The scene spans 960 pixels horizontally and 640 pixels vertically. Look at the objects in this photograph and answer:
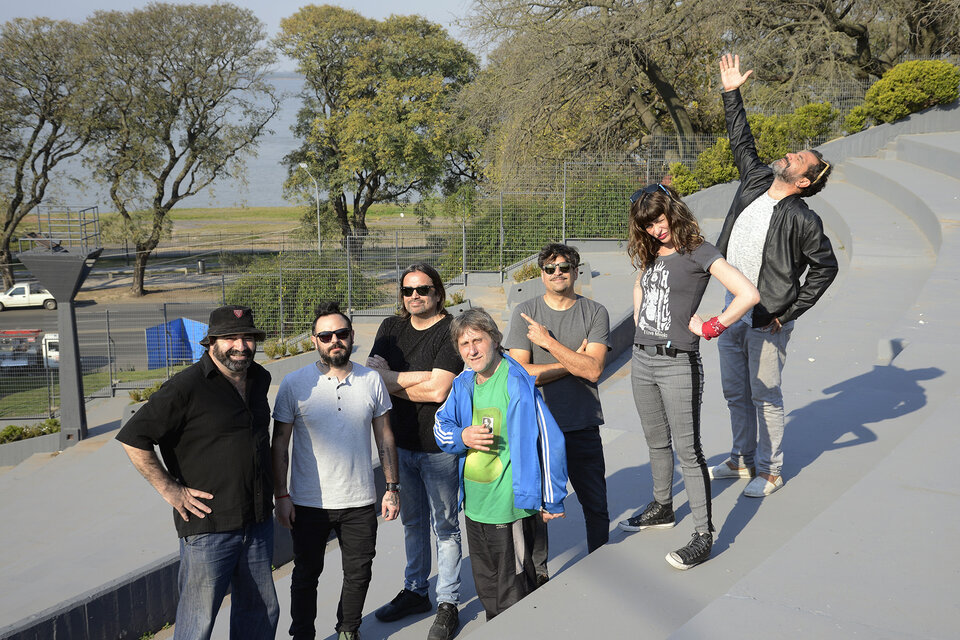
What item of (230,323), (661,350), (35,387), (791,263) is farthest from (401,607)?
(35,387)

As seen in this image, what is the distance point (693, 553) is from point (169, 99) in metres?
37.7

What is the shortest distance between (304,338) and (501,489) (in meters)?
15.8

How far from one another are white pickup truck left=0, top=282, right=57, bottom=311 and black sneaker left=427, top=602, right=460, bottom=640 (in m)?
31.8

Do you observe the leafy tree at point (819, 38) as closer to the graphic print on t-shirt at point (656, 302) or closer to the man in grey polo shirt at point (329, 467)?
the graphic print on t-shirt at point (656, 302)

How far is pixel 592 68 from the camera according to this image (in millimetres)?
19625

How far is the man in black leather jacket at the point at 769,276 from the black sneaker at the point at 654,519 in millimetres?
527

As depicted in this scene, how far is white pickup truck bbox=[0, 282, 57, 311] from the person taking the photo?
101 feet

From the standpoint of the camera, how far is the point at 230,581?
3.29 meters

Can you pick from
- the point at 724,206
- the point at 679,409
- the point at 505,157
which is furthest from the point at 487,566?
the point at 505,157

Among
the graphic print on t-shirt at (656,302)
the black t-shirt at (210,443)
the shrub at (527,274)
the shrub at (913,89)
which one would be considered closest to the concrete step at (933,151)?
the shrub at (913,89)

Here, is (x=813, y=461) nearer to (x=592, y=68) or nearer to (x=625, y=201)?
(x=625, y=201)

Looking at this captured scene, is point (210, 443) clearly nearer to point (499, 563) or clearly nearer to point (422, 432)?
point (422, 432)

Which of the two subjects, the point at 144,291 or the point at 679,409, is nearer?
the point at 679,409

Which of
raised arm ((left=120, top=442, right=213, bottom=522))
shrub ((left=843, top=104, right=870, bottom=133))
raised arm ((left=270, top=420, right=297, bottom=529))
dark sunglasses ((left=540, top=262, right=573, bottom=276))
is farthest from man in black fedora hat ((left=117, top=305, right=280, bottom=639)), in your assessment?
shrub ((left=843, top=104, right=870, bottom=133))
